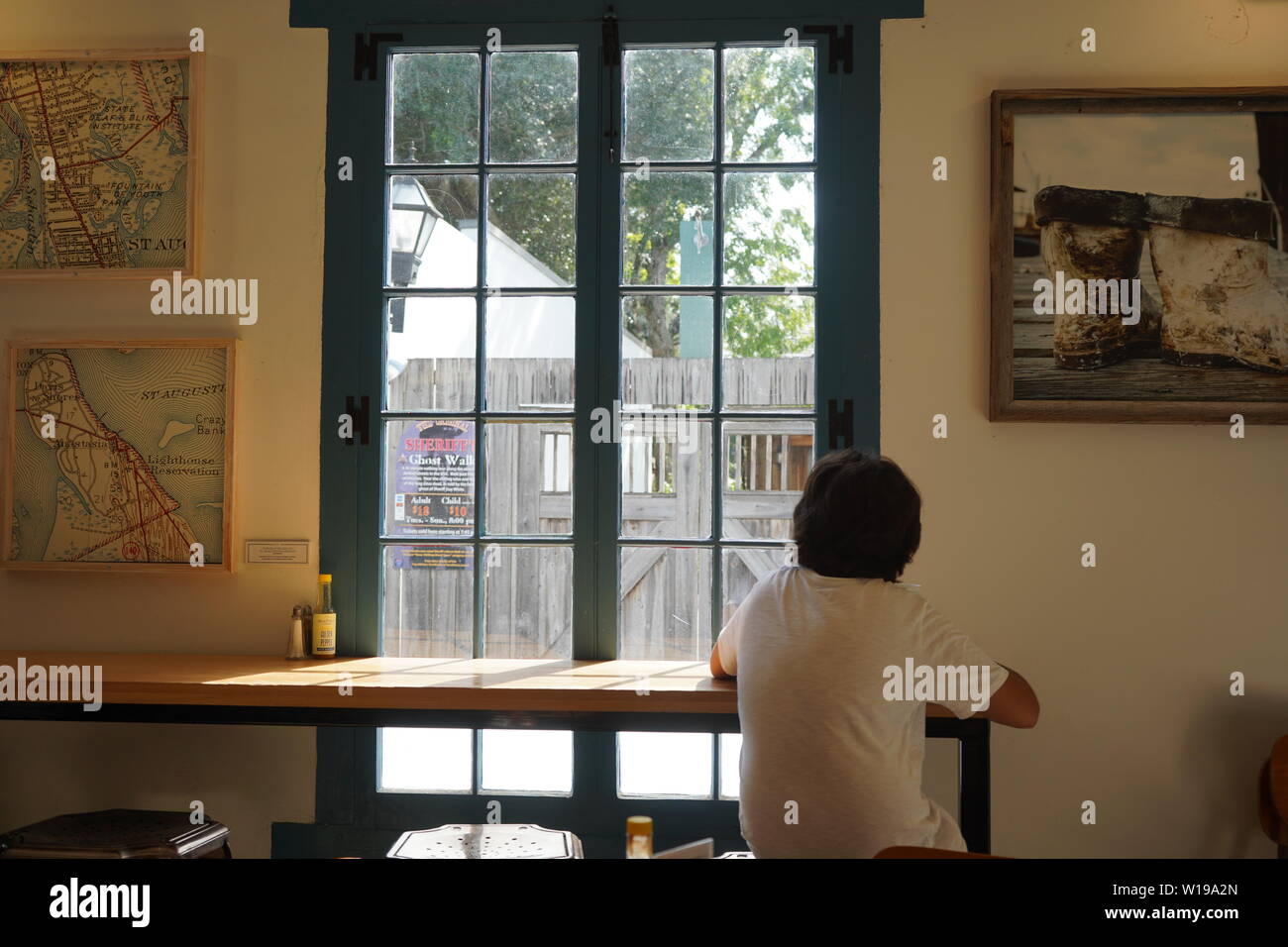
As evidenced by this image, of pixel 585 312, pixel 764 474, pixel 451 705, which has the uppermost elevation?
pixel 585 312

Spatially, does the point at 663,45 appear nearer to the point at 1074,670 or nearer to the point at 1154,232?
the point at 1154,232

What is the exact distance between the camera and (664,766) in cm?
271

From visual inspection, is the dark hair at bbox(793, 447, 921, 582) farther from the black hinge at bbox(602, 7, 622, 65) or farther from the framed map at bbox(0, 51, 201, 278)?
the framed map at bbox(0, 51, 201, 278)

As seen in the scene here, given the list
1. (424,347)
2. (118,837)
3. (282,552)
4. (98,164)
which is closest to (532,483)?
(424,347)

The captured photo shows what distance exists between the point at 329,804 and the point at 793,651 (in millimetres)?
1728

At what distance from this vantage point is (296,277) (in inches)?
109

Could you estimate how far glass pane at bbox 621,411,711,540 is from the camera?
2713 millimetres

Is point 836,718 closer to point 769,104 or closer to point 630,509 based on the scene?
point 630,509

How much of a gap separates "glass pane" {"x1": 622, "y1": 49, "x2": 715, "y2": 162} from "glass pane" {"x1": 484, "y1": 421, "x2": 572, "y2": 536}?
84 centimetres

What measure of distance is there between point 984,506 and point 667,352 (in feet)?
3.22

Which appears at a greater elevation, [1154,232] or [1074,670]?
[1154,232]

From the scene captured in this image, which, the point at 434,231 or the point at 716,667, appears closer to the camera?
the point at 716,667

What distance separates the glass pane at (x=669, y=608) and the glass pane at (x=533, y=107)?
1196mm
